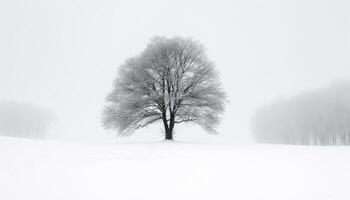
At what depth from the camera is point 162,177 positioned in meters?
9.26
